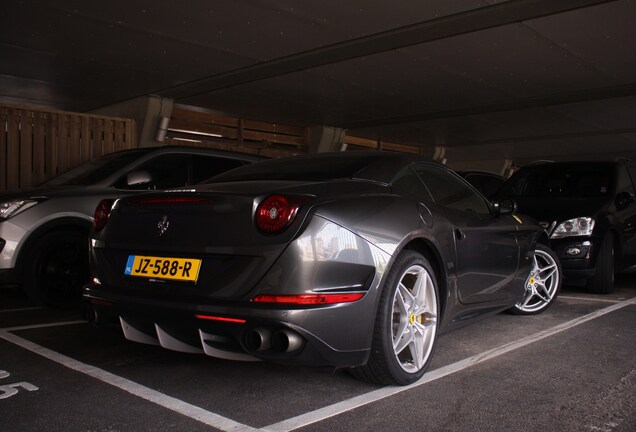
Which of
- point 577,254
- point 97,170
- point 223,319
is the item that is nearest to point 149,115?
point 97,170

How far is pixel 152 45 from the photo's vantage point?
838 cm

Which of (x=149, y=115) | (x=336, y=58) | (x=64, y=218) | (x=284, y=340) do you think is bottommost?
(x=284, y=340)

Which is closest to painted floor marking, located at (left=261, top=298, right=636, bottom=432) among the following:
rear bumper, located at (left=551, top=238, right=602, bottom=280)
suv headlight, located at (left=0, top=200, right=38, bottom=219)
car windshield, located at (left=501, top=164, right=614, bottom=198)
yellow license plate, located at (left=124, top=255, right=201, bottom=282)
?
yellow license plate, located at (left=124, top=255, right=201, bottom=282)

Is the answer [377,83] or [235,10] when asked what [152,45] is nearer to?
[235,10]

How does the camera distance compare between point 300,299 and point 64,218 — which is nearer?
point 300,299

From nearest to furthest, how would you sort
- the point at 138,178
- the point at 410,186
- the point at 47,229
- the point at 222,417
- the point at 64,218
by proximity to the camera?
the point at 222,417 < the point at 410,186 < the point at 47,229 < the point at 64,218 < the point at 138,178

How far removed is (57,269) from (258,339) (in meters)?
3.44

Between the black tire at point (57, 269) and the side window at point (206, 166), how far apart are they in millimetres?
1413

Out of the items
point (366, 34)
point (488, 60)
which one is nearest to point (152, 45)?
point (366, 34)

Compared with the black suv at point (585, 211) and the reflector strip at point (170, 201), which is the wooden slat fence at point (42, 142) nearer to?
the reflector strip at point (170, 201)

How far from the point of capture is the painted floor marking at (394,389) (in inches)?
100

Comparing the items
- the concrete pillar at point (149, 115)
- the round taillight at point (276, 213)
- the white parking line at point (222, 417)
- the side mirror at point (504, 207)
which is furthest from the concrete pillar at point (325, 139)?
the round taillight at point (276, 213)

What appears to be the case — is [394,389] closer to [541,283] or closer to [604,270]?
[541,283]

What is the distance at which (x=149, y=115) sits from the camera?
38.4 feet
